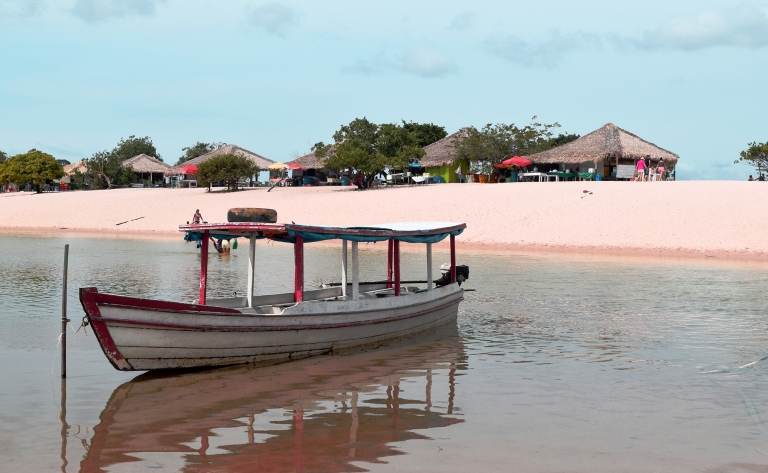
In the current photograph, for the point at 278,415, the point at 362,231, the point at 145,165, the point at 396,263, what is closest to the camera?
the point at 278,415

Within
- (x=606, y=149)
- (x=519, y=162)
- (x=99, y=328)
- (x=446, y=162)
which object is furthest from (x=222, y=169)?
(x=99, y=328)

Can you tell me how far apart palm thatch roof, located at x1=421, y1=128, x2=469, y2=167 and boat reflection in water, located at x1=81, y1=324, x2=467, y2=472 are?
43431 mm

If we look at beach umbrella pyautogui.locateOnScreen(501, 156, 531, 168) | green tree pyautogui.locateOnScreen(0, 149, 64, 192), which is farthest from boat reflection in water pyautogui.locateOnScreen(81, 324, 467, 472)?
green tree pyautogui.locateOnScreen(0, 149, 64, 192)

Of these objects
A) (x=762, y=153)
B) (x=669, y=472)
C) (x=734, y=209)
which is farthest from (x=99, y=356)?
(x=762, y=153)

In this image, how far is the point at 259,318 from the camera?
34.0ft

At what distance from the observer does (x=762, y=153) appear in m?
56.7

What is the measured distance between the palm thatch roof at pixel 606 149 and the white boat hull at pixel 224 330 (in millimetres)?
36673

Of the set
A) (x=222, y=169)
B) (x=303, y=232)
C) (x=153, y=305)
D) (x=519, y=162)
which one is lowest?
(x=153, y=305)

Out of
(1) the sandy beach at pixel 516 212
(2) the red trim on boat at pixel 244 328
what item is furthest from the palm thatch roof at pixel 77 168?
(2) the red trim on boat at pixel 244 328

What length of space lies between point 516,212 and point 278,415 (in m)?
28.5

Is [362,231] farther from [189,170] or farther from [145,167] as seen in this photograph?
[145,167]

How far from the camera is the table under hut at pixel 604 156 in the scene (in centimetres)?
4681

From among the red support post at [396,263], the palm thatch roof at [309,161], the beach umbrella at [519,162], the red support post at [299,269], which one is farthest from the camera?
the palm thatch roof at [309,161]

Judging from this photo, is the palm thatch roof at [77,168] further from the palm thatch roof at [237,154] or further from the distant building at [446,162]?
the distant building at [446,162]
